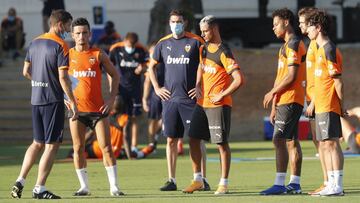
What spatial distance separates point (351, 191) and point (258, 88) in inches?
724

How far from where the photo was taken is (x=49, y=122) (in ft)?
49.6

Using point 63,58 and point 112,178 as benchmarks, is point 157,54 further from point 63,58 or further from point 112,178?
point 112,178

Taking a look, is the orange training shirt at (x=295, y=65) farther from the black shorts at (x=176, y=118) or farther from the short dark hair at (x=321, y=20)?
the black shorts at (x=176, y=118)

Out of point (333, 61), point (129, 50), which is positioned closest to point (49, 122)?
point (333, 61)

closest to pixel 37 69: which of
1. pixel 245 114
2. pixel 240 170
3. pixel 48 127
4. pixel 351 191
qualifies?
pixel 48 127

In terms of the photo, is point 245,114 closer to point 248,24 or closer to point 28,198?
point 248,24

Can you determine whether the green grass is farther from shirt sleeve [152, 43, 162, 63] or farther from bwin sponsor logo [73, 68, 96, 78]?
shirt sleeve [152, 43, 162, 63]

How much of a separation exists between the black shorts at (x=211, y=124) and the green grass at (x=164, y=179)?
0.74 m

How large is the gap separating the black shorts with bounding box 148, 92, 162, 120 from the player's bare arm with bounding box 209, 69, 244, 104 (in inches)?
324

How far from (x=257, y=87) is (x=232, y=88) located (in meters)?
18.5

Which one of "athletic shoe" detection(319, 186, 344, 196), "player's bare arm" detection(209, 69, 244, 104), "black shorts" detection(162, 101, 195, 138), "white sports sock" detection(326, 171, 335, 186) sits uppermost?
"player's bare arm" detection(209, 69, 244, 104)

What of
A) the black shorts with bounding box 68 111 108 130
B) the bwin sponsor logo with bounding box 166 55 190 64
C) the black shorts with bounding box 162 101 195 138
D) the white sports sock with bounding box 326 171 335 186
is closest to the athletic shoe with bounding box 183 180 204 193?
the black shorts with bounding box 162 101 195 138

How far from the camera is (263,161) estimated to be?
21.7 metres

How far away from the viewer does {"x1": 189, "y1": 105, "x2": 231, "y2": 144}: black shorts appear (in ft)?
51.3
